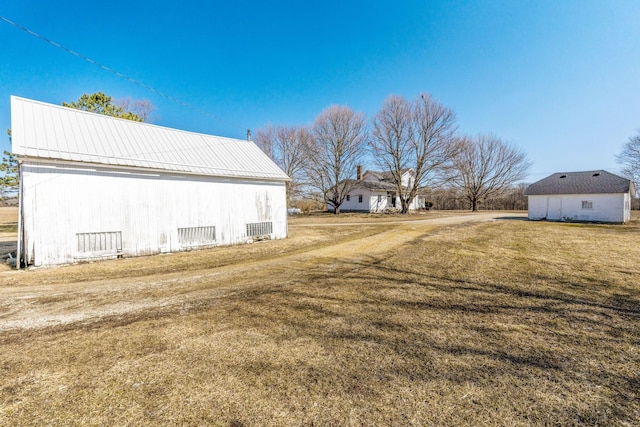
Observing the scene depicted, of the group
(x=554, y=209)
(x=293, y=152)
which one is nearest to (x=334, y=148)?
(x=293, y=152)

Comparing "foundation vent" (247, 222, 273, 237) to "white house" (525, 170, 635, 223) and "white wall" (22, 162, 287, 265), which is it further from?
"white house" (525, 170, 635, 223)

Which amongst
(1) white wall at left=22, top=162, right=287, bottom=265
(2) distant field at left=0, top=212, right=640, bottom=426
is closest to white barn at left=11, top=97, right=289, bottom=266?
(1) white wall at left=22, top=162, right=287, bottom=265

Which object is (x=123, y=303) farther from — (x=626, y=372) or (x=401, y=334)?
(x=626, y=372)

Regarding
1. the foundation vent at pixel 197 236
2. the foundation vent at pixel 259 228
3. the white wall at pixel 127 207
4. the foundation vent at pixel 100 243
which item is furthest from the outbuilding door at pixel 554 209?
the foundation vent at pixel 100 243

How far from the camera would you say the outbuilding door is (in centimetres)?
2436

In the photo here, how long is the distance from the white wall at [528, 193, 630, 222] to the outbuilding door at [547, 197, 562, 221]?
7 centimetres

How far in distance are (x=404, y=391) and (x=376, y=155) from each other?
31845mm

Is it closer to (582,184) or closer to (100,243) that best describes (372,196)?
(582,184)

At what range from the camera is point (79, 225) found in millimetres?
8609

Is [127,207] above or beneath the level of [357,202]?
beneath

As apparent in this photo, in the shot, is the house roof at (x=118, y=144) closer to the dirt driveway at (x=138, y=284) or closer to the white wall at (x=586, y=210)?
the dirt driveway at (x=138, y=284)

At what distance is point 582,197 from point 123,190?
32.2m

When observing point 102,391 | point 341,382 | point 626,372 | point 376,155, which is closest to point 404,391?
point 341,382

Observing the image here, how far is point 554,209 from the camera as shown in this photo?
24.6m
